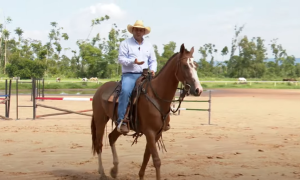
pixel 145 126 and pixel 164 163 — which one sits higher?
pixel 145 126

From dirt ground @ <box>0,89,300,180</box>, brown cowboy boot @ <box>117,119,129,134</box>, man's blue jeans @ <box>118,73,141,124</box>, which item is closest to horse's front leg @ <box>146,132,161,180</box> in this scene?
brown cowboy boot @ <box>117,119,129,134</box>

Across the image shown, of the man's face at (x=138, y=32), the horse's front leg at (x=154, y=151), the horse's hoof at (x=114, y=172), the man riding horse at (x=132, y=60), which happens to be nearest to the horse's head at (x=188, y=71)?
the man riding horse at (x=132, y=60)

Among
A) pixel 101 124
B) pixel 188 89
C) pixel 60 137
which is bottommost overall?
pixel 60 137

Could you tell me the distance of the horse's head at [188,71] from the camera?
16.6 feet

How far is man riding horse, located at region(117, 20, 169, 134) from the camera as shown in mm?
6027

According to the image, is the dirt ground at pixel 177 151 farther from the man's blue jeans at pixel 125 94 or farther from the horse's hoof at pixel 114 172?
the man's blue jeans at pixel 125 94

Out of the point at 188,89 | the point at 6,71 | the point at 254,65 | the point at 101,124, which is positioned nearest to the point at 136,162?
the point at 101,124

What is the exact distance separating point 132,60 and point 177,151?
11.0 ft

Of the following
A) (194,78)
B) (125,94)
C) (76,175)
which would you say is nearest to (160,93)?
(125,94)

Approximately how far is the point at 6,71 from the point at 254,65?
38.9 meters

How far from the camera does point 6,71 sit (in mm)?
58219

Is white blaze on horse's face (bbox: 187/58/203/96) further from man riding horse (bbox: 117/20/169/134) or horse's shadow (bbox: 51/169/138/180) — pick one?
horse's shadow (bbox: 51/169/138/180)

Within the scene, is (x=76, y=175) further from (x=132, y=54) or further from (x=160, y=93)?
(x=132, y=54)

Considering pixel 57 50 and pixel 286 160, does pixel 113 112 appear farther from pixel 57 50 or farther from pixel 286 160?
pixel 57 50
